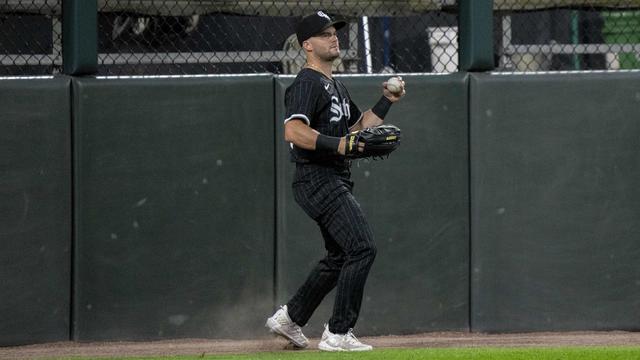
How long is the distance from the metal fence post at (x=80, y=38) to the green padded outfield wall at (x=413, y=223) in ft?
3.91

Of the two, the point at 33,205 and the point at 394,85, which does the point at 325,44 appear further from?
the point at 33,205

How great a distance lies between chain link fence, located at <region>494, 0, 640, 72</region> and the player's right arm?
278 centimetres

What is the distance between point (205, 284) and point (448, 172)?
167 centimetres

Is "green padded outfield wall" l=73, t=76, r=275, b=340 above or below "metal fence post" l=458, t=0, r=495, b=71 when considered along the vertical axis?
below

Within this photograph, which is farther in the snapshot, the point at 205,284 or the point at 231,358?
the point at 205,284

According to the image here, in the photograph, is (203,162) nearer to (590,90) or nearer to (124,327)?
(124,327)

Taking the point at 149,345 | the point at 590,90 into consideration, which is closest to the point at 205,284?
the point at 149,345

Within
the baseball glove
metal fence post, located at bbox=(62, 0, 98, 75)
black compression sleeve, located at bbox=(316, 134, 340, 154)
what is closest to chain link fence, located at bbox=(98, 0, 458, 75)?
metal fence post, located at bbox=(62, 0, 98, 75)

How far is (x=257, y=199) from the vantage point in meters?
6.88

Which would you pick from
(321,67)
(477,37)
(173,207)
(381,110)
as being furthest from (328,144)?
(477,37)

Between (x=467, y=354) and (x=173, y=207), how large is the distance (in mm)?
2129

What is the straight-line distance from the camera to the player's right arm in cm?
556

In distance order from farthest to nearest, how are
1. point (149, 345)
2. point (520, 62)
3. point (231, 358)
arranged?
point (520, 62) → point (149, 345) → point (231, 358)

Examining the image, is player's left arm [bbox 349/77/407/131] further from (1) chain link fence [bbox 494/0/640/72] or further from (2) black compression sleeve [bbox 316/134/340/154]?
(1) chain link fence [bbox 494/0/640/72]
